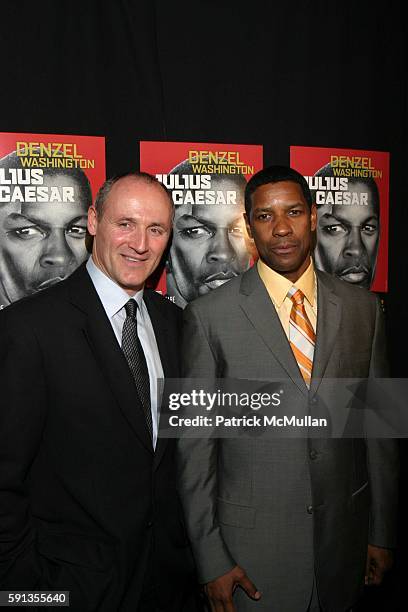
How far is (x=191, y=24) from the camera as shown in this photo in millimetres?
2156

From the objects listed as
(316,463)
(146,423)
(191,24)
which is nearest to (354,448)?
(316,463)

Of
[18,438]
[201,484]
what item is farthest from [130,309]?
[201,484]

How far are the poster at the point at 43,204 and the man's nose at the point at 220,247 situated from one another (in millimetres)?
509

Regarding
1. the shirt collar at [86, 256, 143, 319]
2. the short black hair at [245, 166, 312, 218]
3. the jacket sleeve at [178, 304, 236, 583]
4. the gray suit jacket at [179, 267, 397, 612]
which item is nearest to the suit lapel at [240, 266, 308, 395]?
the gray suit jacket at [179, 267, 397, 612]

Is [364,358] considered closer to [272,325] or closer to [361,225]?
[272,325]

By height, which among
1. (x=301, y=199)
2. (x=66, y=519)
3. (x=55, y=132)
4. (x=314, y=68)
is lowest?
(x=66, y=519)

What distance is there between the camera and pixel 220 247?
2.20 m

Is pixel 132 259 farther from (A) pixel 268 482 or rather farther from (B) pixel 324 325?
(A) pixel 268 482

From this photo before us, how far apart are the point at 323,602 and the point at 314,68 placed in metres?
2.10

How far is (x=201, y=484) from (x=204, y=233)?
0.99 meters

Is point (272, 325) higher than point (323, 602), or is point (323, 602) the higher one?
point (272, 325)

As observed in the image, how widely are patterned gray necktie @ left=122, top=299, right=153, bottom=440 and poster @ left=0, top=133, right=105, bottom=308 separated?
1.50 feet

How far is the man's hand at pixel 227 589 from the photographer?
5.74ft

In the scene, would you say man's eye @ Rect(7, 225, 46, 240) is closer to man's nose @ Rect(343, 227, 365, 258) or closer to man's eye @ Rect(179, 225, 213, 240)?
man's eye @ Rect(179, 225, 213, 240)
